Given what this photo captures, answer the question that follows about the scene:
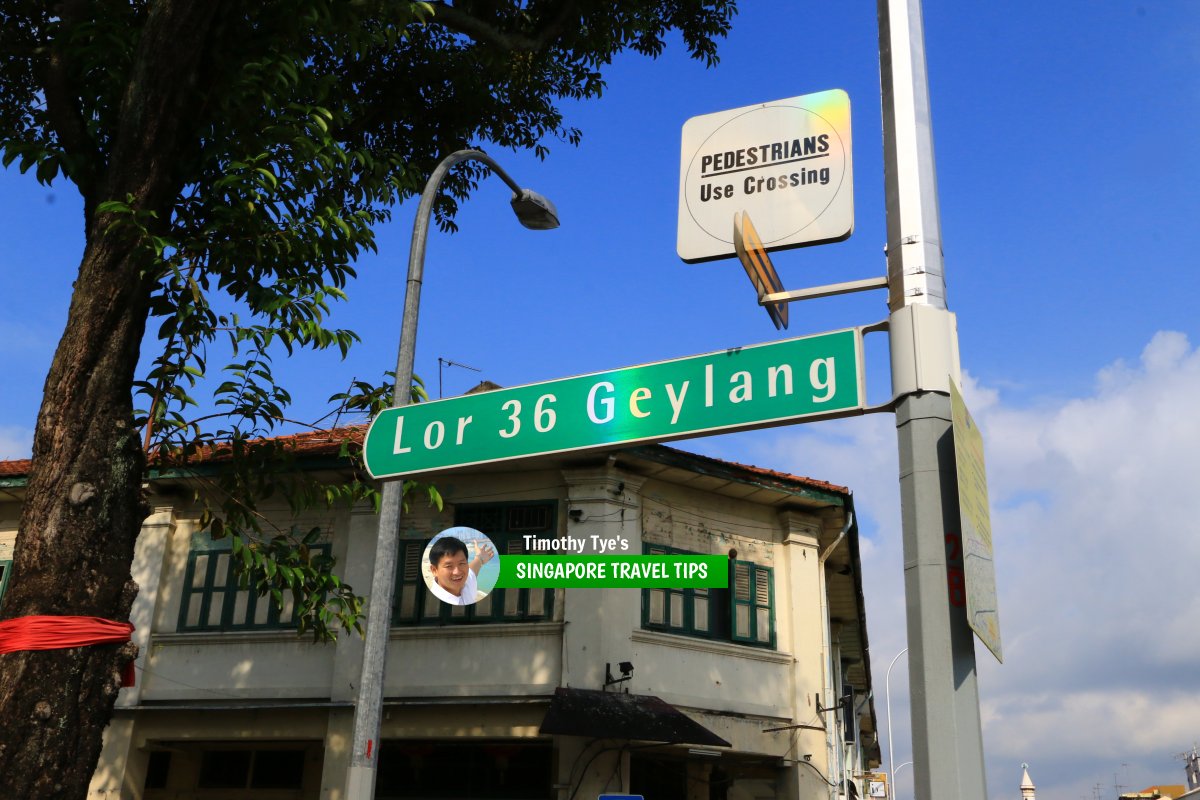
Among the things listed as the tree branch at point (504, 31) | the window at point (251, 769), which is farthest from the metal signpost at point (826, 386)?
the window at point (251, 769)

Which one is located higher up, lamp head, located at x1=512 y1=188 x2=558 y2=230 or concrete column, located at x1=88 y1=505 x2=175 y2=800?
lamp head, located at x1=512 y1=188 x2=558 y2=230

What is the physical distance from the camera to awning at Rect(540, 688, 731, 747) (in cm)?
1290

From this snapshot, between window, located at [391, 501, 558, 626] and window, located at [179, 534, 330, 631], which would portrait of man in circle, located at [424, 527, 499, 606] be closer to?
window, located at [391, 501, 558, 626]

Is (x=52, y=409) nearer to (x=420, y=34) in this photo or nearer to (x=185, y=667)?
(x=420, y=34)

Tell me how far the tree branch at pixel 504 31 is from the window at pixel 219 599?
7.84 m

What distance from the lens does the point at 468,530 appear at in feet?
50.6

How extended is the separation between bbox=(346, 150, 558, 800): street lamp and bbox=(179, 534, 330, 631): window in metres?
8.19

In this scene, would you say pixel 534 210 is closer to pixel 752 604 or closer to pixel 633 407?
pixel 633 407

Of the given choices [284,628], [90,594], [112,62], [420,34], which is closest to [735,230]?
[90,594]

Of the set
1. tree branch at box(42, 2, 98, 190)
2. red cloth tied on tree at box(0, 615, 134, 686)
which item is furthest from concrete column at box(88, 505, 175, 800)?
red cloth tied on tree at box(0, 615, 134, 686)

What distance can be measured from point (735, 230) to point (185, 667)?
14163 millimetres

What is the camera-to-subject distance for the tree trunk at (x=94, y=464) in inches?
249

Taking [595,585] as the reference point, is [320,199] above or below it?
above

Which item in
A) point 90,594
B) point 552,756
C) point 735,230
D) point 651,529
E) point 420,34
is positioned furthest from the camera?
point 651,529
